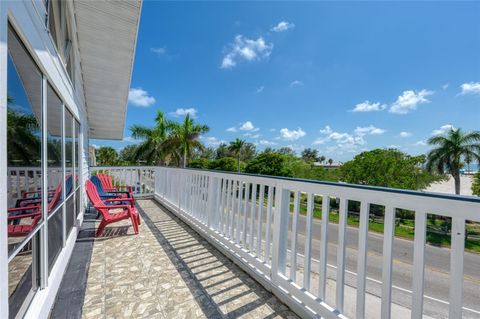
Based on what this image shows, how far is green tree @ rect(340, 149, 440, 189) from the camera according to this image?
28906 millimetres

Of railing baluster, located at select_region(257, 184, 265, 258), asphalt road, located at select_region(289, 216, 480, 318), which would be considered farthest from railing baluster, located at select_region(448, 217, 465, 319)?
asphalt road, located at select_region(289, 216, 480, 318)

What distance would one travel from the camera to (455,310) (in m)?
1.06

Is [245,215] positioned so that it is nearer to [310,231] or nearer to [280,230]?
[280,230]

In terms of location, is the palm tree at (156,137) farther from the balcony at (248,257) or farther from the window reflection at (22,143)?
the window reflection at (22,143)

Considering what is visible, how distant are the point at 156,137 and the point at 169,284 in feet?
60.6

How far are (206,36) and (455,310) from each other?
19.8 m

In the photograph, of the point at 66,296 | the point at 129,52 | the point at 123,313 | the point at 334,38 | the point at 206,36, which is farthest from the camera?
the point at 334,38

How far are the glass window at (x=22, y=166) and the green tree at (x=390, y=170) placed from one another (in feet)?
108

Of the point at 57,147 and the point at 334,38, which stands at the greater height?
the point at 334,38

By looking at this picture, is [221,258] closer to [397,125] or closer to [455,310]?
[455,310]

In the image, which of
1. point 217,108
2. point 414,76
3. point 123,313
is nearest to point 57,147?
point 123,313

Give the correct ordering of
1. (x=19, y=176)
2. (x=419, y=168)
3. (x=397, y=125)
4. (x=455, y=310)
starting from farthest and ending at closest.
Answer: (x=397, y=125) → (x=419, y=168) → (x=19, y=176) → (x=455, y=310)

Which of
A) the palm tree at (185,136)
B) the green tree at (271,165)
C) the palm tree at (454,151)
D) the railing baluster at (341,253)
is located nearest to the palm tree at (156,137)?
the palm tree at (185,136)

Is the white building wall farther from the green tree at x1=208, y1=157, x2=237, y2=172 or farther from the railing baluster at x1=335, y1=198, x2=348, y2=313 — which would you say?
the green tree at x1=208, y1=157, x2=237, y2=172
